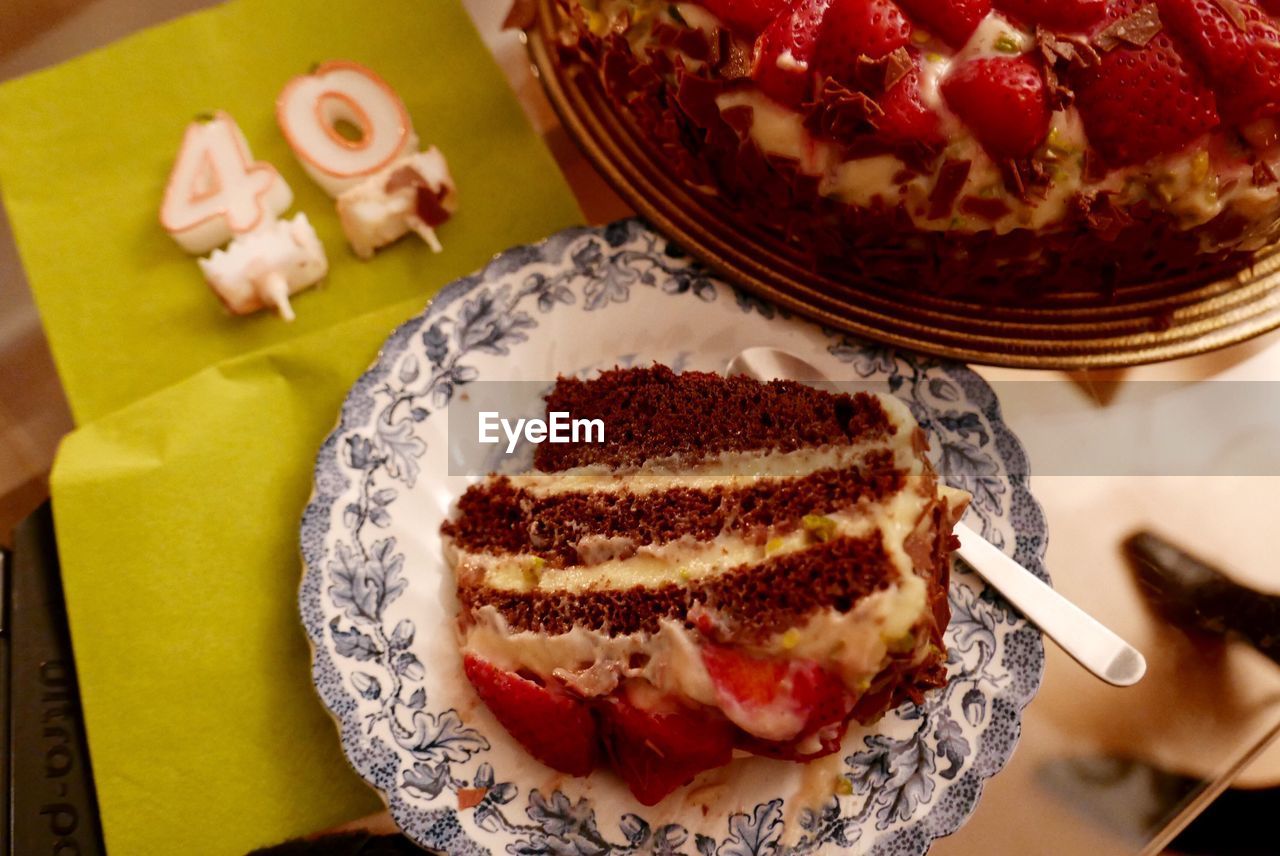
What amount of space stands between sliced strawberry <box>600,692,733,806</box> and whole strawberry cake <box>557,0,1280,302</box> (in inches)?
30.0

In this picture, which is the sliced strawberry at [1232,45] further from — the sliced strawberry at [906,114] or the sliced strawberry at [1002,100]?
the sliced strawberry at [906,114]

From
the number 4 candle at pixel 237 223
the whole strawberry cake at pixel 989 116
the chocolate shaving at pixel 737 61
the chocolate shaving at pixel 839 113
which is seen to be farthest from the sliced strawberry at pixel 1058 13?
the number 4 candle at pixel 237 223

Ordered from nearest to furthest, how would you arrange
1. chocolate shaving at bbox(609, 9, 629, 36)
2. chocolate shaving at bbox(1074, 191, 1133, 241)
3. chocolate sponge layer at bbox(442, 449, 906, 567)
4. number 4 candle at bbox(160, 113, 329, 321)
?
1. chocolate sponge layer at bbox(442, 449, 906, 567)
2. chocolate shaving at bbox(1074, 191, 1133, 241)
3. chocolate shaving at bbox(609, 9, 629, 36)
4. number 4 candle at bbox(160, 113, 329, 321)

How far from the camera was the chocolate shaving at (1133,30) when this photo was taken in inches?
46.9

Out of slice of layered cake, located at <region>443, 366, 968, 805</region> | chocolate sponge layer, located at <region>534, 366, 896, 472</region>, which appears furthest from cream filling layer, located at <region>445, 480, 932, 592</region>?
chocolate sponge layer, located at <region>534, 366, 896, 472</region>

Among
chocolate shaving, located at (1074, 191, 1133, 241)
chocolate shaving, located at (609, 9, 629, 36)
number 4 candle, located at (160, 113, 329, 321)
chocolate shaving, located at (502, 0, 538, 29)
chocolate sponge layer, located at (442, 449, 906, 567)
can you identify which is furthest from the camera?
chocolate shaving, located at (502, 0, 538, 29)

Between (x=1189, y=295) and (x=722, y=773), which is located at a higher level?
(x=1189, y=295)

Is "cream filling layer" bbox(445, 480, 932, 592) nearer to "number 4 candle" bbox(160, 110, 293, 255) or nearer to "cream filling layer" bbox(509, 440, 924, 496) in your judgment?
"cream filling layer" bbox(509, 440, 924, 496)

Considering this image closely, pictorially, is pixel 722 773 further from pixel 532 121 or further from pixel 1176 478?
pixel 532 121

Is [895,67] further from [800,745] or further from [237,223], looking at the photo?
[237,223]

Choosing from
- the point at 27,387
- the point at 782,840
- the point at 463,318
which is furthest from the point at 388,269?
the point at 782,840

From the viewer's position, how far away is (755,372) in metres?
1.38

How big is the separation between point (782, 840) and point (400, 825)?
18.8 inches

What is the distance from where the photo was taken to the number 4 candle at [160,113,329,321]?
149 cm
